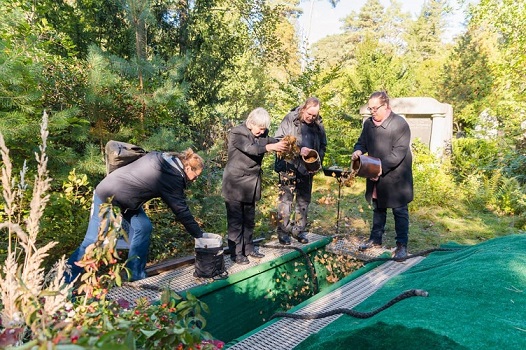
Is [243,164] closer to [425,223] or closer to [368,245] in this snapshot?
[368,245]

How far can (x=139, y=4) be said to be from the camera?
4.09 m

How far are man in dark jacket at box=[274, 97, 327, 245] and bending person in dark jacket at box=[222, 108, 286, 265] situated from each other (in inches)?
21.7

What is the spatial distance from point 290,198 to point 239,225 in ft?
3.18

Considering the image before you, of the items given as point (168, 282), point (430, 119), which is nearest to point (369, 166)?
point (168, 282)

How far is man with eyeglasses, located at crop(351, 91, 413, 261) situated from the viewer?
402 centimetres

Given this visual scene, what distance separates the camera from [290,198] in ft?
15.3

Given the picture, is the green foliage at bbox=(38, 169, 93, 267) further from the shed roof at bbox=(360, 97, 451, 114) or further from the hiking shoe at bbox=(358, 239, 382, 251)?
the shed roof at bbox=(360, 97, 451, 114)

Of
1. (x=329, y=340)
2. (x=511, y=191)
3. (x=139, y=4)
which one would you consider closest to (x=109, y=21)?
(x=139, y=4)

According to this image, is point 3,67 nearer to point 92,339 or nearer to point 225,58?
point 92,339

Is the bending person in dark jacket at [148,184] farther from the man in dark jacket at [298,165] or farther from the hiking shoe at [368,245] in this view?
the hiking shoe at [368,245]

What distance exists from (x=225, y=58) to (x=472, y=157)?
701cm

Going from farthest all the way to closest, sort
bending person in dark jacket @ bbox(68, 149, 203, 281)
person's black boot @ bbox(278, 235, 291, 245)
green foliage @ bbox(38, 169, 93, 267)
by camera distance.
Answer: person's black boot @ bbox(278, 235, 291, 245)
green foliage @ bbox(38, 169, 93, 267)
bending person in dark jacket @ bbox(68, 149, 203, 281)

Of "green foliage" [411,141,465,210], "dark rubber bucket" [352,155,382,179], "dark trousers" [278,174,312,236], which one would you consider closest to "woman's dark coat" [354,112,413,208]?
"dark rubber bucket" [352,155,382,179]

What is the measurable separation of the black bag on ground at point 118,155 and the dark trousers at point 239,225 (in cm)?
118
